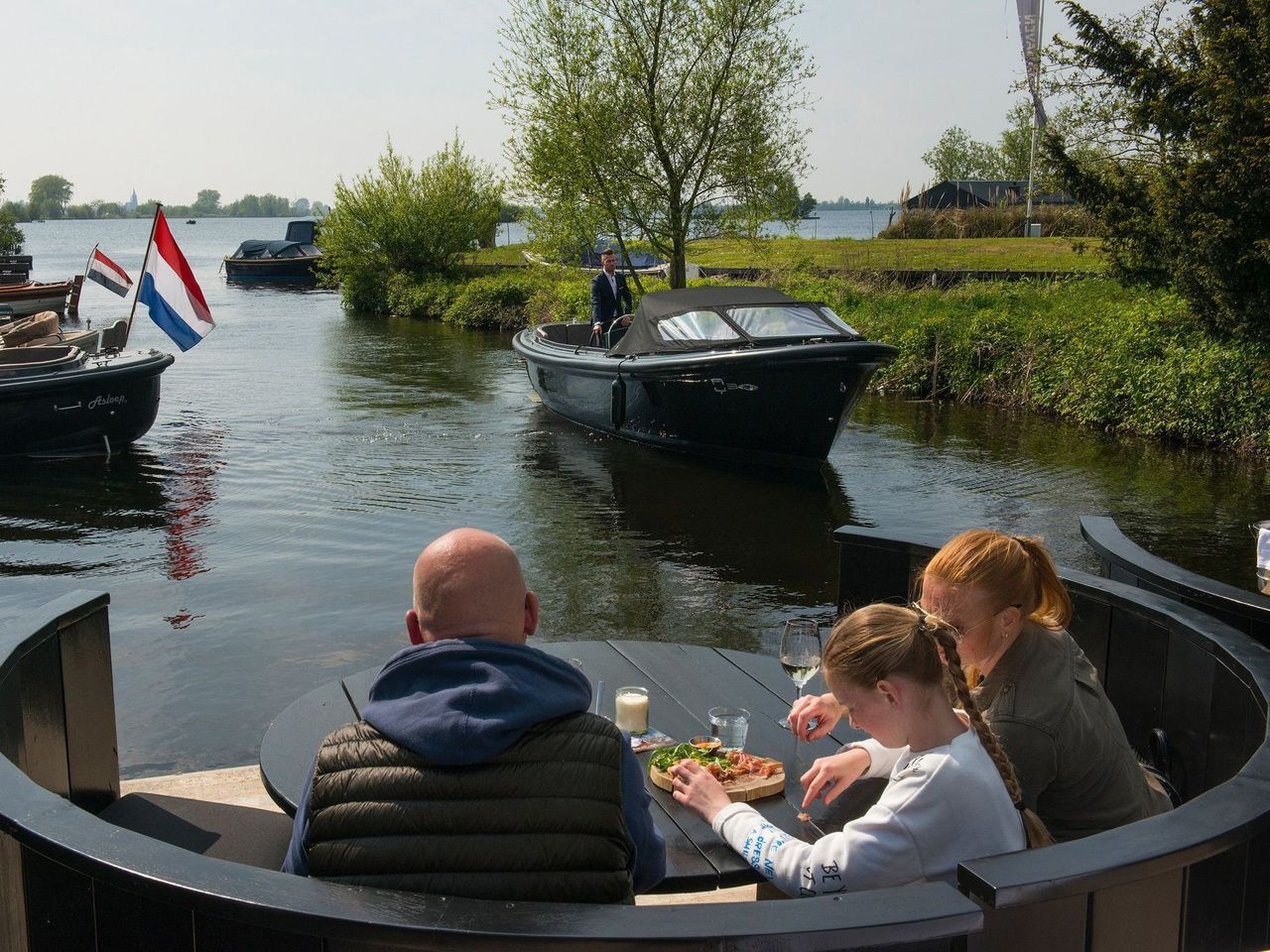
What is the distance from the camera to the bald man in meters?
1.86

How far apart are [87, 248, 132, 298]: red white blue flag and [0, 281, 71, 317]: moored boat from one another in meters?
18.3

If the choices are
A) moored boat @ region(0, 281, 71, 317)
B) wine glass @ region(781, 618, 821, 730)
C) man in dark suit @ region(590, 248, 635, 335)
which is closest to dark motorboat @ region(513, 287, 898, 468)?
man in dark suit @ region(590, 248, 635, 335)

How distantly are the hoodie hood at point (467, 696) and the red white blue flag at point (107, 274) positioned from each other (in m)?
16.5

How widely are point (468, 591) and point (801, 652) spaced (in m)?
1.25

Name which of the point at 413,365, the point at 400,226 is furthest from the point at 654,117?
the point at 400,226

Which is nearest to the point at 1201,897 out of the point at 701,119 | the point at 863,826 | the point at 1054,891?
the point at 1054,891

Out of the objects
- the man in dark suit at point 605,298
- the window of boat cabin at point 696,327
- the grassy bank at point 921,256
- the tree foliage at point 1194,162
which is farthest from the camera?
the grassy bank at point 921,256

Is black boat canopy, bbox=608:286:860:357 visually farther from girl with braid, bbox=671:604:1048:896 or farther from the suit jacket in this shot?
girl with braid, bbox=671:604:1048:896

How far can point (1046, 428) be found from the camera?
15.3 meters

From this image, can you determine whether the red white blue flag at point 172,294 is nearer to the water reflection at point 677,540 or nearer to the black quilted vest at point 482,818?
the water reflection at point 677,540

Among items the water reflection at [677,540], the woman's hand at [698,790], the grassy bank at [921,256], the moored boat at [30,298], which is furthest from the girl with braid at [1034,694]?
the moored boat at [30,298]

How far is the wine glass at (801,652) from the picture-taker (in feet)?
9.83

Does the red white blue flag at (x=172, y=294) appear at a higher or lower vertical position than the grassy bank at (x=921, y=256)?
lower

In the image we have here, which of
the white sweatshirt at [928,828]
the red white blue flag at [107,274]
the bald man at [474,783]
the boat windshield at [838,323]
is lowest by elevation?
the white sweatshirt at [928,828]
